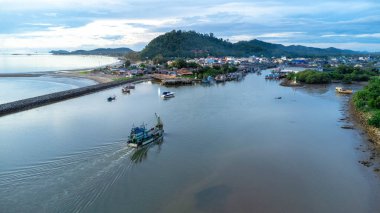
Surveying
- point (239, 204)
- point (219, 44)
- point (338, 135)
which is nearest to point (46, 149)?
point (239, 204)

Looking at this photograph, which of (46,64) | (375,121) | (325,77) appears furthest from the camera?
(46,64)

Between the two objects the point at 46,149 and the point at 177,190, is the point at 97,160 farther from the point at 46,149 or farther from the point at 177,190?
the point at 177,190

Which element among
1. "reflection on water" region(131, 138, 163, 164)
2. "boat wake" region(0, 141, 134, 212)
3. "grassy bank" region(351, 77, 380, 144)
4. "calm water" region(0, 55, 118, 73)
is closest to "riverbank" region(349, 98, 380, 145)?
"grassy bank" region(351, 77, 380, 144)

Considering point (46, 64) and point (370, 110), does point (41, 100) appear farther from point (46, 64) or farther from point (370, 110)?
point (46, 64)

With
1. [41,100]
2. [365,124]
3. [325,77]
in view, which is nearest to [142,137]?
[365,124]

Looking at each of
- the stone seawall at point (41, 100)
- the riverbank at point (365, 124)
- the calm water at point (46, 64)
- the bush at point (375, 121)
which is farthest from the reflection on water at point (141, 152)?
the calm water at point (46, 64)

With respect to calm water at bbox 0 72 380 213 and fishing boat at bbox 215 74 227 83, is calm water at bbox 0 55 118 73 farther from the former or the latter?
calm water at bbox 0 72 380 213
